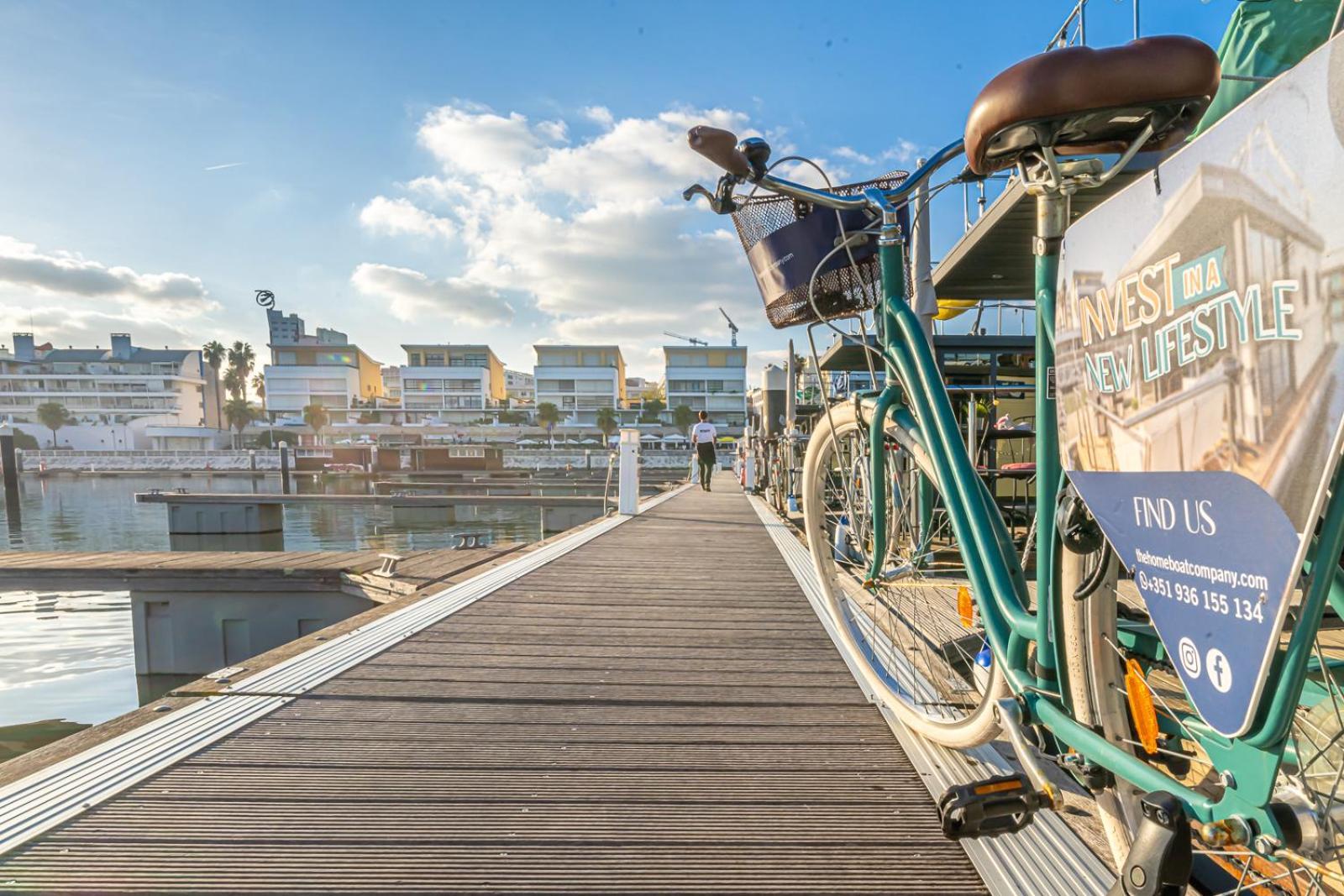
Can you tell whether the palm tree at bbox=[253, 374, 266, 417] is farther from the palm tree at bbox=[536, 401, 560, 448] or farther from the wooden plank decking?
the wooden plank decking

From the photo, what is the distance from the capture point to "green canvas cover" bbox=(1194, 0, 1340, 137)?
1.34 m

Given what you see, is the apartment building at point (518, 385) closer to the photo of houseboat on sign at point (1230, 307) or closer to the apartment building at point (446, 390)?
the apartment building at point (446, 390)

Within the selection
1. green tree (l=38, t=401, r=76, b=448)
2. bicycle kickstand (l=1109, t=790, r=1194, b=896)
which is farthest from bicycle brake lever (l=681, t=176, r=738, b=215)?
green tree (l=38, t=401, r=76, b=448)

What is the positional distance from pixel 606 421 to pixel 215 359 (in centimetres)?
5607

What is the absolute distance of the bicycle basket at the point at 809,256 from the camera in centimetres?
186

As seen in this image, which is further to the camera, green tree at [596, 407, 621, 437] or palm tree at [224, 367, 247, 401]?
palm tree at [224, 367, 247, 401]

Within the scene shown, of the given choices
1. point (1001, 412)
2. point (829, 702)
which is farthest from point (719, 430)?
point (829, 702)

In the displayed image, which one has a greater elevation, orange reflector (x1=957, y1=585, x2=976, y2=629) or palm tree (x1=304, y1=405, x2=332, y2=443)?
palm tree (x1=304, y1=405, x2=332, y2=443)

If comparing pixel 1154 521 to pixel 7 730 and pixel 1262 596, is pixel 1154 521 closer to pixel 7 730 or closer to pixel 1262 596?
pixel 1262 596

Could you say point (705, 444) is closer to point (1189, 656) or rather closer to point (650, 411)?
point (1189, 656)

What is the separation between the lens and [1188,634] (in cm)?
81

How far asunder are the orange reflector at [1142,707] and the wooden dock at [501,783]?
1.64ft

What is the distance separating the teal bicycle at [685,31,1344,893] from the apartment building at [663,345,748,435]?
224 ft

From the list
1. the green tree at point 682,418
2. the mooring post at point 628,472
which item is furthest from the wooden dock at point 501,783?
the green tree at point 682,418
